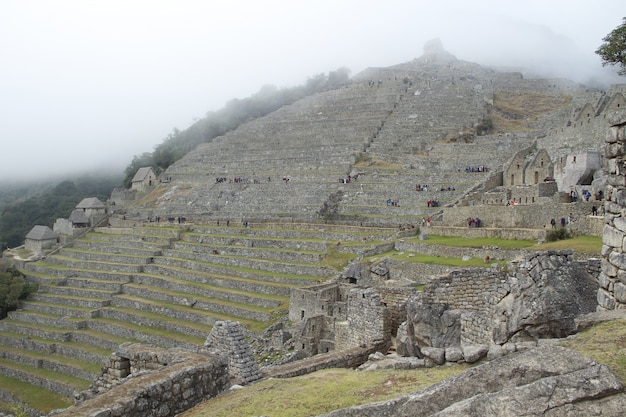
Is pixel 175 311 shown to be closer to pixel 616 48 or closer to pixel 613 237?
pixel 616 48

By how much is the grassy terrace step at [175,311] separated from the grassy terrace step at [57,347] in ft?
9.70

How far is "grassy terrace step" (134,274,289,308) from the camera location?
25.3 m

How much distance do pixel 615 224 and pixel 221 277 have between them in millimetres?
25316

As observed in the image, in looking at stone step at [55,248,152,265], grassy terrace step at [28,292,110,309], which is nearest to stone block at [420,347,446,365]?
grassy terrace step at [28,292,110,309]

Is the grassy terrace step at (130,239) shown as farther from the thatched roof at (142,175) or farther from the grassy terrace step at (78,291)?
the thatched roof at (142,175)

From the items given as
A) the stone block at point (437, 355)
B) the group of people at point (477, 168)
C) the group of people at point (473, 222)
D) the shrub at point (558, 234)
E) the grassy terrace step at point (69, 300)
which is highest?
the group of people at point (477, 168)

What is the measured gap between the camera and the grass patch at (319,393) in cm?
500

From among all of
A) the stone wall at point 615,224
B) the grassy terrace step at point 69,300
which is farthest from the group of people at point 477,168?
the stone wall at point 615,224

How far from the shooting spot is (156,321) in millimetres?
27109

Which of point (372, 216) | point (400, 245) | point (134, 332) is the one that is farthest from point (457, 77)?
point (134, 332)

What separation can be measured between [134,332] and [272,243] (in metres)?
8.82

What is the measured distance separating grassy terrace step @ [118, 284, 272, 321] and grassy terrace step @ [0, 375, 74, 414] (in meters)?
6.56

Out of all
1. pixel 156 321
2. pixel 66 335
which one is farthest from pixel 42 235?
pixel 156 321

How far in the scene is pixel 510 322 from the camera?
6793 mm
